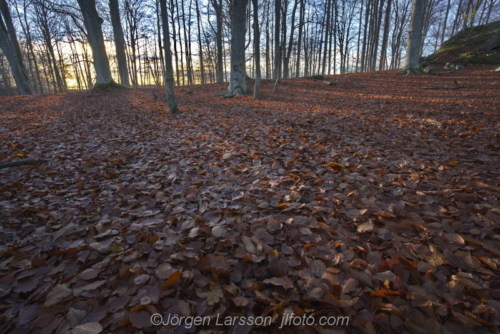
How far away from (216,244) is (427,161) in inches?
124

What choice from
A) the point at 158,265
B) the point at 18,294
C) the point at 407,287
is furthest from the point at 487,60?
the point at 18,294

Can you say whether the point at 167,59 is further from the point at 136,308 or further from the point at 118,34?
the point at 118,34

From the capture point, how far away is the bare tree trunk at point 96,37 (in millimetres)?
11289

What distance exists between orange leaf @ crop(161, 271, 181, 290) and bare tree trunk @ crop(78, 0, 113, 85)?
1427 centimetres

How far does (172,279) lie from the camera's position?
150 centimetres

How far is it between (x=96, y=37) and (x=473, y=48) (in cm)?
2220

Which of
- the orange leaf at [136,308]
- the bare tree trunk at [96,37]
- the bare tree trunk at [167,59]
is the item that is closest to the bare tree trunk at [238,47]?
the bare tree trunk at [167,59]

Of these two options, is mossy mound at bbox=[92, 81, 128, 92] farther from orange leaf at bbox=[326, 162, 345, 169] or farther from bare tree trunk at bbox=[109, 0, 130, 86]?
orange leaf at bbox=[326, 162, 345, 169]

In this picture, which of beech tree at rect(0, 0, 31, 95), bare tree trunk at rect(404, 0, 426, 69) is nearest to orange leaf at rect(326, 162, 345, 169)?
bare tree trunk at rect(404, 0, 426, 69)

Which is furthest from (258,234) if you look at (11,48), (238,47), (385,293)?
(11,48)

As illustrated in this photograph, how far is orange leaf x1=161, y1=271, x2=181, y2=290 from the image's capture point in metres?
1.48

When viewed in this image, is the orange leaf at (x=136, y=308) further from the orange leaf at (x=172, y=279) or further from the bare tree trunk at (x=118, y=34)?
the bare tree trunk at (x=118, y=34)

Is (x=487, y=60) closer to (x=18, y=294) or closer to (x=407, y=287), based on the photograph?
(x=407, y=287)

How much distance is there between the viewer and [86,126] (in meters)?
5.82
